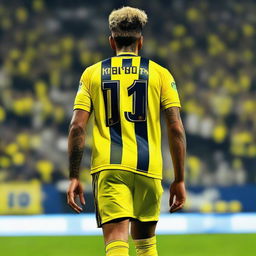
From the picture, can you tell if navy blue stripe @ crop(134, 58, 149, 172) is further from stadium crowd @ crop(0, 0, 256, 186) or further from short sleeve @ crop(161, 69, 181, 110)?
stadium crowd @ crop(0, 0, 256, 186)

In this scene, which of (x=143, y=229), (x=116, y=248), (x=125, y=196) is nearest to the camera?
(x=116, y=248)

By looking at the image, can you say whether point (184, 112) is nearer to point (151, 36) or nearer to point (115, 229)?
point (151, 36)

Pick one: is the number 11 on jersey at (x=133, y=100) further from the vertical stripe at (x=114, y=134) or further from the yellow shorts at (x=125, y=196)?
the yellow shorts at (x=125, y=196)

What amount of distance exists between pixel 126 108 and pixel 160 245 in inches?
206

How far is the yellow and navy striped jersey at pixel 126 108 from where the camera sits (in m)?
3.34

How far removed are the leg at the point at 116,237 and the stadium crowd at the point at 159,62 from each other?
33.3 feet

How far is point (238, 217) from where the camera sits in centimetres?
1174

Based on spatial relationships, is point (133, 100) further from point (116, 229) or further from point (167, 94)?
point (116, 229)

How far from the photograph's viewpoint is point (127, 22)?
3.29 meters

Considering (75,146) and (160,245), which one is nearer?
(75,146)

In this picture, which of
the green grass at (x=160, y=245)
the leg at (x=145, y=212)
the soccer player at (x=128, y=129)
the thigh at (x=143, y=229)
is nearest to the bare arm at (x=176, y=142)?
the soccer player at (x=128, y=129)

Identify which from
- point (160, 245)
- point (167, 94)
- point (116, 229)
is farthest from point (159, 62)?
point (116, 229)

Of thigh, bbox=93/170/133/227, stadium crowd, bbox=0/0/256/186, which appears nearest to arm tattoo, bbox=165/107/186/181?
thigh, bbox=93/170/133/227

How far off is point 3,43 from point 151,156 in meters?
12.8
